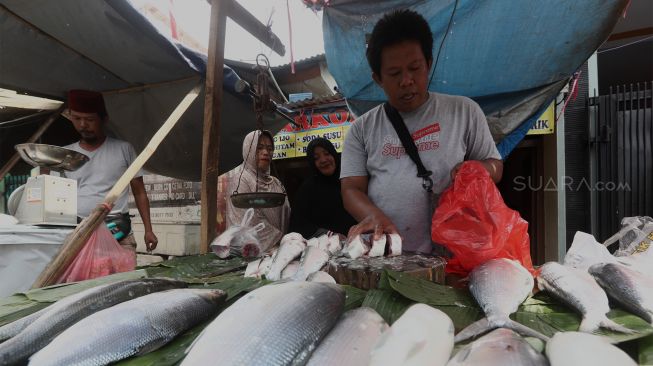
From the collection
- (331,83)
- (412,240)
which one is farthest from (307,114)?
(412,240)

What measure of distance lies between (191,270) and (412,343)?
1896mm

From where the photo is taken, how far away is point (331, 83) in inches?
275

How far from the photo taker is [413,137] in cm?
254

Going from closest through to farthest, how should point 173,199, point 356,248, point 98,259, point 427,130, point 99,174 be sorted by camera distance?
point 356,248 → point 427,130 → point 98,259 → point 99,174 → point 173,199

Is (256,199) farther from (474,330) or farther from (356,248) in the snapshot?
(474,330)

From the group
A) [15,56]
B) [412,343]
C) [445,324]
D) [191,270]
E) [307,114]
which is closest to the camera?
[412,343]

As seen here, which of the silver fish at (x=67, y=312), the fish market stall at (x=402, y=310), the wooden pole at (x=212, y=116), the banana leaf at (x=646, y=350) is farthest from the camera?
the wooden pole at (x=212, y=116)

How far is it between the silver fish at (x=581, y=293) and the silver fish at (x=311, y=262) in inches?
42.9

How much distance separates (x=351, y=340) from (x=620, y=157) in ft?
19.7

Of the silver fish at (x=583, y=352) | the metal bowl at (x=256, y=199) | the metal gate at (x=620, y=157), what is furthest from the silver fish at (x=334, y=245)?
the metal gate at (x=620, y=157)

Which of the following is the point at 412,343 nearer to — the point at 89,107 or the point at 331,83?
the point at 89,107

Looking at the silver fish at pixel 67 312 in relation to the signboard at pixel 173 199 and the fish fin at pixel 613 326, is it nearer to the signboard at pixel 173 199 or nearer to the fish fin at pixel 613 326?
the fish fin at pixel 613 326

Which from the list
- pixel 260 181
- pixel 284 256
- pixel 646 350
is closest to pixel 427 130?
pixel 284 256

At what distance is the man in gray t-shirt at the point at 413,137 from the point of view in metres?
2.41
